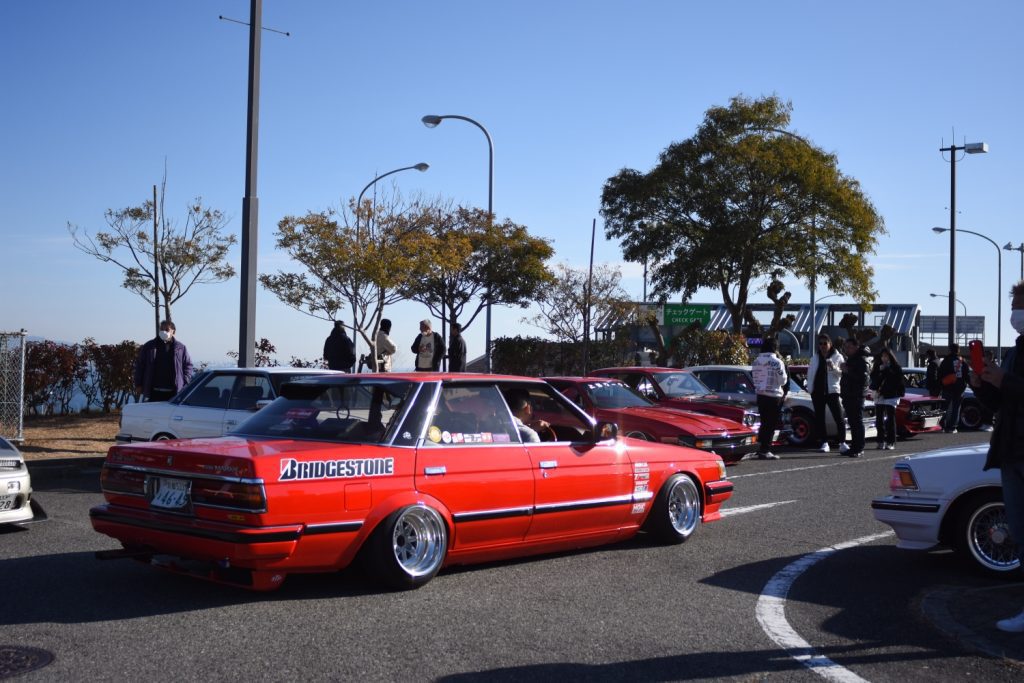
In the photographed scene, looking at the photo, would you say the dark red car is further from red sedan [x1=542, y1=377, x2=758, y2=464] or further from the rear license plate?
the rear license plate

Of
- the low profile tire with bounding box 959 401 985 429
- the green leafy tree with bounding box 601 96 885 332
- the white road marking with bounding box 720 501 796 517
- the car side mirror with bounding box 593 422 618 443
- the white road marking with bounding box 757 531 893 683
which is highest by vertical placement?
the green leafy tree with bounding box 601 96 885 332

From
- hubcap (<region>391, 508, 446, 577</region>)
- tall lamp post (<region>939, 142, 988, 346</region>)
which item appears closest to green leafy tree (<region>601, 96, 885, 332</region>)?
tall lamp post (<region>939, 142, 988, 346</region>)

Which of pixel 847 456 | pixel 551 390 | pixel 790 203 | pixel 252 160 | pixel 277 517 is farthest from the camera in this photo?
pixel 790 203

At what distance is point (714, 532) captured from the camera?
8.53 m

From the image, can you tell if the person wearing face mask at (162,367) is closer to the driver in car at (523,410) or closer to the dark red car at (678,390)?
the dark red car at (678,390)

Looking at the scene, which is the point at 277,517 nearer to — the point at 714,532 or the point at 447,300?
the point at 714,532

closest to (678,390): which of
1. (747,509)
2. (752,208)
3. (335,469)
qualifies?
(747,509)

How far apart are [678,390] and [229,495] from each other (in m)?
11.2

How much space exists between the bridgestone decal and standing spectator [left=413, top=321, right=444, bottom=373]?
1182 centimetres

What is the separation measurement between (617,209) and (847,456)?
736 inches

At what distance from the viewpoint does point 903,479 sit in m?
7.20

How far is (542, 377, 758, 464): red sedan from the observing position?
13.0 m

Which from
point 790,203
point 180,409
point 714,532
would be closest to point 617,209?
point 790,203

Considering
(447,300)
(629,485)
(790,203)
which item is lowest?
(629,485)
